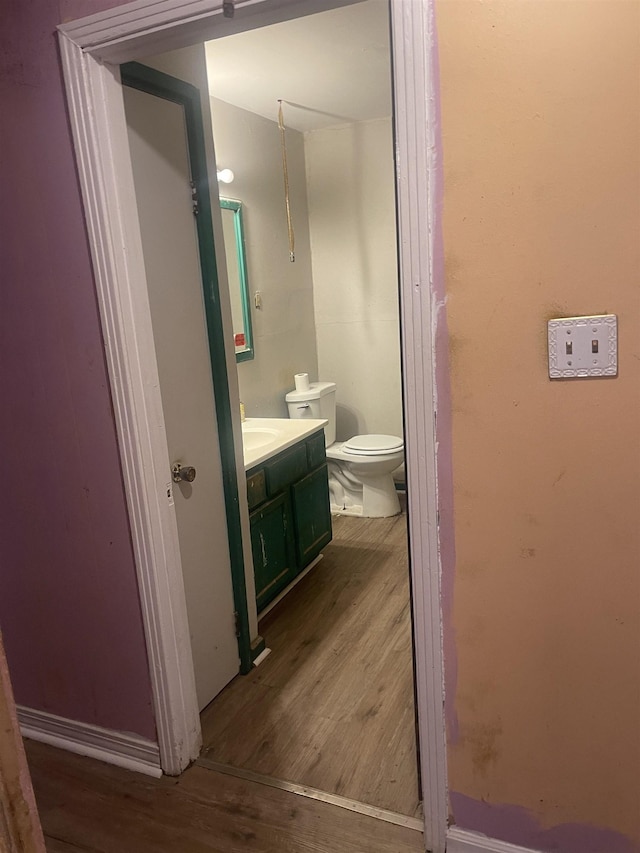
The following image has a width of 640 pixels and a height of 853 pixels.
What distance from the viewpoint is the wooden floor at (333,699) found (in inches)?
73.8

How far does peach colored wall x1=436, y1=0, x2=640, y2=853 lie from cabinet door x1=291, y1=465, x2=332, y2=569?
5.01 ft

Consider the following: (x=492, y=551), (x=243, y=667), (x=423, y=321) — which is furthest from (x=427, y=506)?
(x=243, y=667)

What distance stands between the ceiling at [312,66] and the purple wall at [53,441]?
2.99 feet

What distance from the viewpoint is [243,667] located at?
2375mm

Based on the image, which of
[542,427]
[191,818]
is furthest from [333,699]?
[542,427]

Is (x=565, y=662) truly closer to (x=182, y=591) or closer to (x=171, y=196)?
(x=182, y=591)

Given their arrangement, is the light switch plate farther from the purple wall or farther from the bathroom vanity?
the bathroom vanity

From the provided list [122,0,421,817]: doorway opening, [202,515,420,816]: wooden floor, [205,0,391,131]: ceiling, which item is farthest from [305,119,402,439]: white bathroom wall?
[202,515,420,816]: wooden floor

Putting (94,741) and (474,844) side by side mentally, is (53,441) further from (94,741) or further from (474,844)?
(474,844)

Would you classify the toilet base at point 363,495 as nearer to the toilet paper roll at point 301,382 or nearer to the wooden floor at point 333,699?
the toilet paper roll at point 301,382

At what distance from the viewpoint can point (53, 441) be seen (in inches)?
71.6

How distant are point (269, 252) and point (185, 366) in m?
1.86

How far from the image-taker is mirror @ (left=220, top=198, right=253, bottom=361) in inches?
129

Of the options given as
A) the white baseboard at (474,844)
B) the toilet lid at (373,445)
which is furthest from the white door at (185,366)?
the toilet lid at (373,445)
